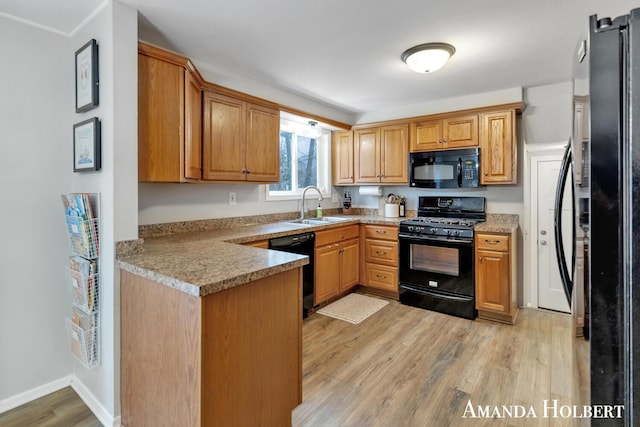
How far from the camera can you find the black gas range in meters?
3.28

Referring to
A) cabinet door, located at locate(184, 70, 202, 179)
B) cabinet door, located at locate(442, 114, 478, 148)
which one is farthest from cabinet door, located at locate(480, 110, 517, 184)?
cabinet door, located at locate(184, 70, 202, 179)

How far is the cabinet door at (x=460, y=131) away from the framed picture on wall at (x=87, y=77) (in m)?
3.33

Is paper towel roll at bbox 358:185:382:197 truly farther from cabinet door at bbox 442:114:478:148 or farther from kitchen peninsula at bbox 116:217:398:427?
kitchen peninsula at bbox 116:217:398:427

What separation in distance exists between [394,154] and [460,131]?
81 centimetres

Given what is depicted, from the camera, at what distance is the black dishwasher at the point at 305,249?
2.98 meters

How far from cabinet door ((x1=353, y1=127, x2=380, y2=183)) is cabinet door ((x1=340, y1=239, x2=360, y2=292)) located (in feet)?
3.03

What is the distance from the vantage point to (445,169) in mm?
3734

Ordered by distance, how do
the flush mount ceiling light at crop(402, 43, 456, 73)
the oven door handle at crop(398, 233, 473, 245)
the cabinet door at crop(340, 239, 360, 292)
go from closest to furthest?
the flush mount ceiling light at crop(402, 43, 456, 73)
the oven door handle at crop(398, 233, 473, 245)
the cabinet door at crop(340, 239, 360, 292)

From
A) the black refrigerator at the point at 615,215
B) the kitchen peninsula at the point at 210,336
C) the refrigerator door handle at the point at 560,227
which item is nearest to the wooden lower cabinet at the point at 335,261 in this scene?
the kitchen peninsula at the point at 210,336

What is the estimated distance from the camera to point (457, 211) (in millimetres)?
3908

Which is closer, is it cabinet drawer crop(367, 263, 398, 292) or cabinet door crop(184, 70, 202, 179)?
cabinet door crop(184, 70, 202, 179)

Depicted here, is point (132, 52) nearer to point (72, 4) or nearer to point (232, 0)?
point (72, 4)

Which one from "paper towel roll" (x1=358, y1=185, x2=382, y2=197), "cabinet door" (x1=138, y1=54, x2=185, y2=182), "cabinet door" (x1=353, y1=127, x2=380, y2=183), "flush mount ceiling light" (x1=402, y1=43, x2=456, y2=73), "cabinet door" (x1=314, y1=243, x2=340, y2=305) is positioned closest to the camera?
"cabinet door" (x1=138, y1=54, x2=185, y2=182)

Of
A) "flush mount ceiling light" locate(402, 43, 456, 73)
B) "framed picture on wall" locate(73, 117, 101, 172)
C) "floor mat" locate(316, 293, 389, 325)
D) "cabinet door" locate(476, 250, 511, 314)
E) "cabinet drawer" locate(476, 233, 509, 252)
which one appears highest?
"flush mount ceiling light" locate(402, 43, 456, 73)
